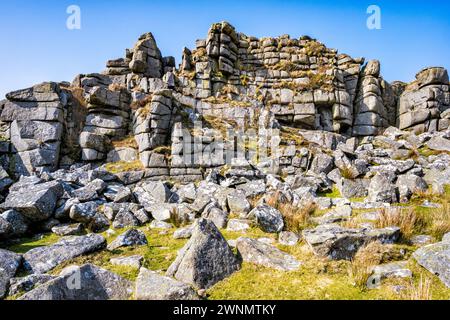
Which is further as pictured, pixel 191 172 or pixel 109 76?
pixel 109 76

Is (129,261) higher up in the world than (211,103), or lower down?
lower down

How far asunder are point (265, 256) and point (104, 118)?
2209 cm

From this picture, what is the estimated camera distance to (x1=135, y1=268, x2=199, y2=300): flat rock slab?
180 inches

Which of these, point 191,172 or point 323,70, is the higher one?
point 323,70

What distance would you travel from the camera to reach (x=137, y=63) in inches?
1330

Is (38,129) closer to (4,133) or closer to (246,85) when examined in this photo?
(4,133)

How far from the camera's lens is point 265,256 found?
21.0ft

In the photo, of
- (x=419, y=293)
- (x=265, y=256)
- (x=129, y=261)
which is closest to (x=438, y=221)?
(x=419, y=293)

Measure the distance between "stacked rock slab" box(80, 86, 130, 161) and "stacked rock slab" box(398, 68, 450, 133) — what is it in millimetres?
37491

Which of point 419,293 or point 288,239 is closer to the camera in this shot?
point 419,293

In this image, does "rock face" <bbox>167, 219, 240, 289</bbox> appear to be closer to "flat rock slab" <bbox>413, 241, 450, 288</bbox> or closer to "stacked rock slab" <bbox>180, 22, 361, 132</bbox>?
"flat rock slab" <bbox>413, 241, 450, 288</bbox>

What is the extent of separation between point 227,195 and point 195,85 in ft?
81.9

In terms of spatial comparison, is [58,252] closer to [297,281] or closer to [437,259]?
[297,281]
